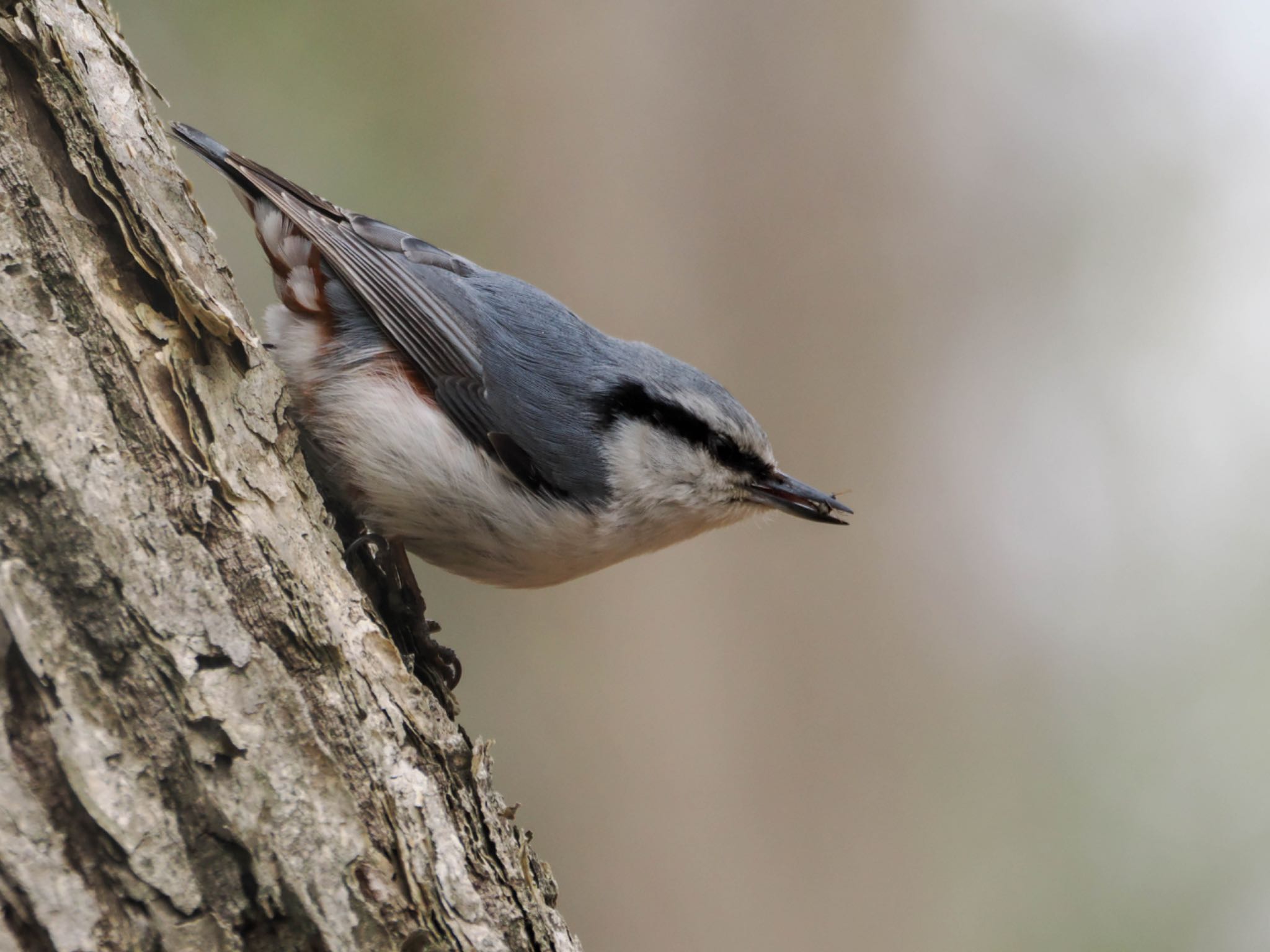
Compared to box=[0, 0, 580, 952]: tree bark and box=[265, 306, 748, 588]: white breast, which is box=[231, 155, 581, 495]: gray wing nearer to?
box=[265, 306, 748, 588]: white breast

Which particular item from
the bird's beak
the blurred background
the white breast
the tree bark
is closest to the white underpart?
the white breast

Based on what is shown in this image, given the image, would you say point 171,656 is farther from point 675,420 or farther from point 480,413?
point 675,420

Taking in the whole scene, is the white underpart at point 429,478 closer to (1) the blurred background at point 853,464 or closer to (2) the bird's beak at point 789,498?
(2) the bird's beak at point 789,498

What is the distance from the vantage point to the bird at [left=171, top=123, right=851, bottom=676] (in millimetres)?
2248

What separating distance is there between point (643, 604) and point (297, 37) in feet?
9.07

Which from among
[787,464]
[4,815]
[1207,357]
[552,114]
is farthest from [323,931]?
[1207,357]

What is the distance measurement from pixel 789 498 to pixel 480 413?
34.2 inches

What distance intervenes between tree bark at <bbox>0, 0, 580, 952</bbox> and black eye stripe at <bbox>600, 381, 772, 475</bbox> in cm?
98

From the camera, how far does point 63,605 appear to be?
1.34 metres

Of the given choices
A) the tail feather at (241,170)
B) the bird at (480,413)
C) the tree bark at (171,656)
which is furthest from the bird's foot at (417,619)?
the tail feather at (241,170)

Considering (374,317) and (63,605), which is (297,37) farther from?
(63,605)

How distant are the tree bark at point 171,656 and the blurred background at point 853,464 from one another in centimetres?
201

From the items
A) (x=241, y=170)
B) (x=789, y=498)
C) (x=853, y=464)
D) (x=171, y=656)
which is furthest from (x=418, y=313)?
(x=853, y=464)

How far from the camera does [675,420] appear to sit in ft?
8.52
